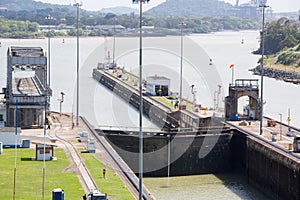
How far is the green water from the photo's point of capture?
4375 centimetres

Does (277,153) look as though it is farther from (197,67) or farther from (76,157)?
(197,67)

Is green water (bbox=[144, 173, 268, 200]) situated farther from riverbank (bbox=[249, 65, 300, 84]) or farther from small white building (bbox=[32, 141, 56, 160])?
riverbank (bbox=[249, 65, 300, 84])

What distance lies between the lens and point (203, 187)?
1818 inches

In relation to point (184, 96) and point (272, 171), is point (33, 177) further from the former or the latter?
point (184, 96)

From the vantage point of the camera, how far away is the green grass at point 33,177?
110 ft

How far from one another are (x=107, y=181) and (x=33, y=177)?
3.65m

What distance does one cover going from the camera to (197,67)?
143 metres

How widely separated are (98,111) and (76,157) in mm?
37919

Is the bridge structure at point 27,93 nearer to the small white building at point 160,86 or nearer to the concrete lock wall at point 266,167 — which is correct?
the concrete lock wall at point 266,167

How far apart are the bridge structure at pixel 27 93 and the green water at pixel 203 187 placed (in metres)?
9.21

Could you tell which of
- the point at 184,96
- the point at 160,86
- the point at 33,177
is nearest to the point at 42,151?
the point at 33,177

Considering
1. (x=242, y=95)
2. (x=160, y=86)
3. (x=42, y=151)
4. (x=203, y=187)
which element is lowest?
(x=203, y=187)

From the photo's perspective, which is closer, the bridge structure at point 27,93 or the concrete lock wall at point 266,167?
the concrete lock wall at point 266,167

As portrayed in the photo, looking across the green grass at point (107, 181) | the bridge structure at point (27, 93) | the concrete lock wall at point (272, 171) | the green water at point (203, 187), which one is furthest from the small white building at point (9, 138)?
the concrete lock wall at point (272, 171)
